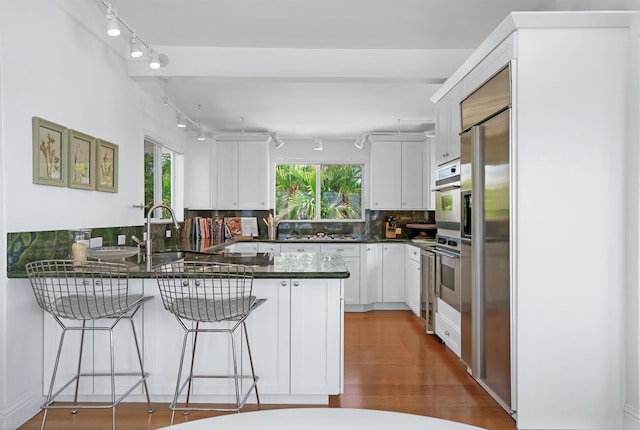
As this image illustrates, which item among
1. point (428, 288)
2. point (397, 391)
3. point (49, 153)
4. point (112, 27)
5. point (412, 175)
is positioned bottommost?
point (397, 391)

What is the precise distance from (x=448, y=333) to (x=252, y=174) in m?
3.73

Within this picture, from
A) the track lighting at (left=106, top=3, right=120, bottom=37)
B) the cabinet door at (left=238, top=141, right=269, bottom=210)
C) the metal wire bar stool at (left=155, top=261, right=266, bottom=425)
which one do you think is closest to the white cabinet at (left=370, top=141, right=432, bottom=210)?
the cabinet door at (left=238, top=141, right=269, bottom=210)

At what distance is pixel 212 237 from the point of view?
6.69 metres

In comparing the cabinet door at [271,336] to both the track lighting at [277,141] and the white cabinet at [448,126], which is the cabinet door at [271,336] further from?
the track lighting at [277,141]

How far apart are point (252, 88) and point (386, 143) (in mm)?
2474

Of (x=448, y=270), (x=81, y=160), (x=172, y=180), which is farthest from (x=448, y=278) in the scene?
(x=172, y=180)

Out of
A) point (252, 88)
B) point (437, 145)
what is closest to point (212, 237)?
point (252, 88)

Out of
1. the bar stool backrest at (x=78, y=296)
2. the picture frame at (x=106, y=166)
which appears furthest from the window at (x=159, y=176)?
the bar stool backrest at (x=78, y=296)

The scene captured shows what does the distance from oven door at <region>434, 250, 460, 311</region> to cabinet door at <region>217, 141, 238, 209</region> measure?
333 cm

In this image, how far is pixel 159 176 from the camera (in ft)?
17.9

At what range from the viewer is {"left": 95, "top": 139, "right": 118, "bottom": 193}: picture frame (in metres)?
3.53

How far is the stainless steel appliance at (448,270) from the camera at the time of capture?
380cm

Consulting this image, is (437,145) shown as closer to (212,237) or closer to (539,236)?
(539,236)

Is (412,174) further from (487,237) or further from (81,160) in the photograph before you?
(81,160)
